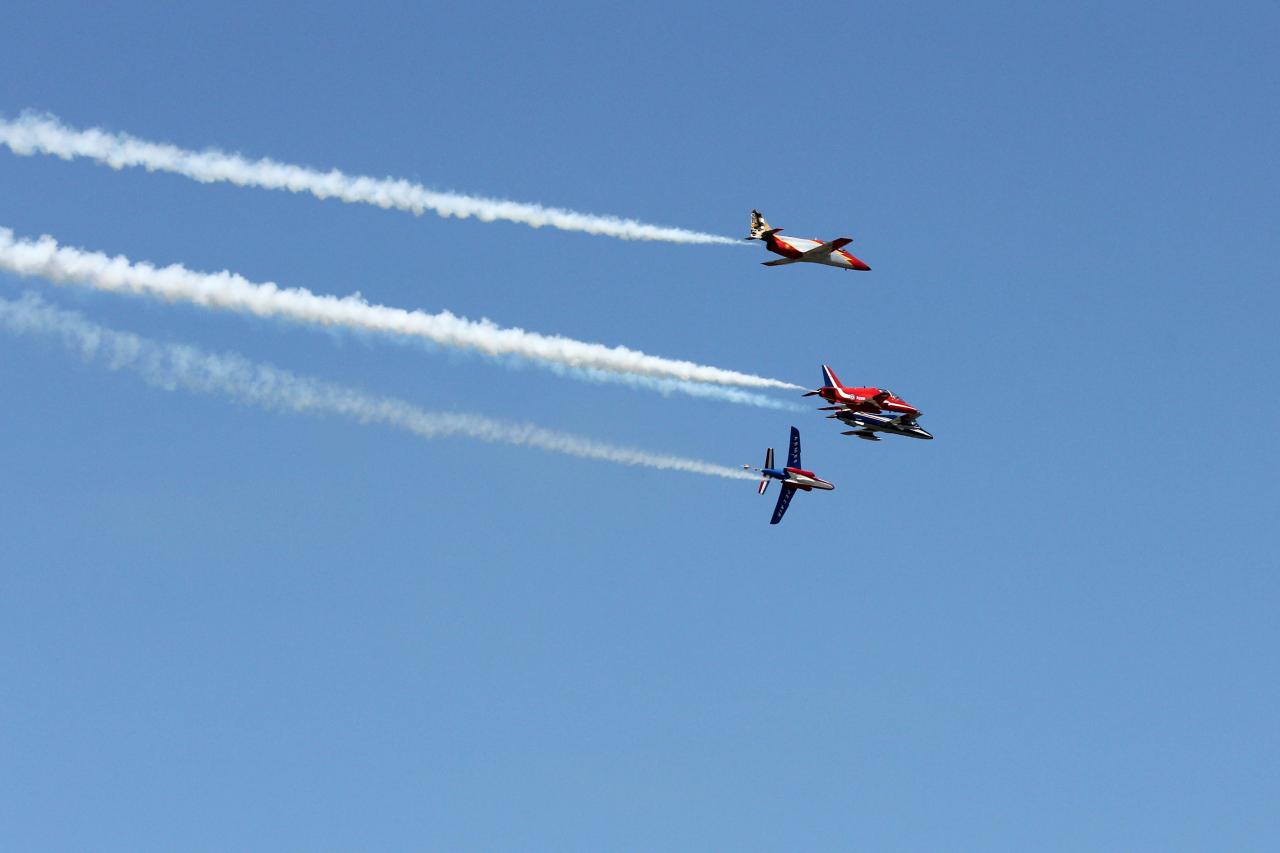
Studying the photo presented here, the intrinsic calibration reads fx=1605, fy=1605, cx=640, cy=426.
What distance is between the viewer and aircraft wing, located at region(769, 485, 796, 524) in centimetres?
8000

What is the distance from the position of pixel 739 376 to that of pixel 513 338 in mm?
12460

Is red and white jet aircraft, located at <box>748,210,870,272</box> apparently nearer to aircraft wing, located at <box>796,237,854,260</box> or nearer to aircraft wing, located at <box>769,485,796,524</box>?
aircraft wing, located at <box>796,237,854,260</box>

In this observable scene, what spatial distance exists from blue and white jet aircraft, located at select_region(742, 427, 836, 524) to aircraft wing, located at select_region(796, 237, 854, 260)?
12892 mm

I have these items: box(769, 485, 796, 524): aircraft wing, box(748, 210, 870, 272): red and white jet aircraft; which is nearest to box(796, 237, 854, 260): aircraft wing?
box(748, 210, 870, 272): red and white jet aircraft

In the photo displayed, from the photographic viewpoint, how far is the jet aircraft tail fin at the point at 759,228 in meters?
69.2

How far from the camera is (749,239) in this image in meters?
68.4

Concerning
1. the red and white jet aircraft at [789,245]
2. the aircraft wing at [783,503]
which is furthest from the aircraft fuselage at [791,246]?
the aircraft wing at [783,503]

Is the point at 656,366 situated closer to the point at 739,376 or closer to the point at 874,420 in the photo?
the point at 739,376

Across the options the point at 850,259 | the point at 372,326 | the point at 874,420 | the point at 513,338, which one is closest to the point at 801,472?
the point at 874,420

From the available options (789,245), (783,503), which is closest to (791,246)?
(789,245)

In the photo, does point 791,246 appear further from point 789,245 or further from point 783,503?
point 783,503

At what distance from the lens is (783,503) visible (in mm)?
80562

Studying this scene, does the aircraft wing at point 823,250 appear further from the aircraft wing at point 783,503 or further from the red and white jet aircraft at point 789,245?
the aircraft wing at point 783,503

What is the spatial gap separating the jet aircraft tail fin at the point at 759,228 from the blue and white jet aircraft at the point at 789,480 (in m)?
13.9
